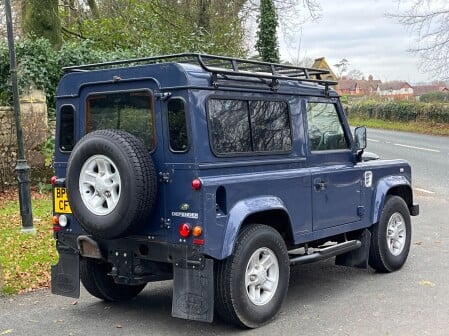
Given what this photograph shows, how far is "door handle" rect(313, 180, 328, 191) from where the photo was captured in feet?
18.9

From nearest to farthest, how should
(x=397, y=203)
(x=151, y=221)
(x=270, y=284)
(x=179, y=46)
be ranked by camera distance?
(x=151, y=221)
(x=270, y=284)
(x=397, y=203)
(x=179, y=46)

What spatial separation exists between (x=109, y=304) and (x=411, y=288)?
10.1ft

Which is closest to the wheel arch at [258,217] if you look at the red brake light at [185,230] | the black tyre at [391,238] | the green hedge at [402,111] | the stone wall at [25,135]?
the red brake light at [185,230]

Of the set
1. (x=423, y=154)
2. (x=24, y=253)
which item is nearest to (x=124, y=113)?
(x=24, y=253)

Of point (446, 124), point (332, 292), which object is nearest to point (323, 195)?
point (332, 292)

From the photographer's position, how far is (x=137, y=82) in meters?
4.99

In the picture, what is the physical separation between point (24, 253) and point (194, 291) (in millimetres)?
3617

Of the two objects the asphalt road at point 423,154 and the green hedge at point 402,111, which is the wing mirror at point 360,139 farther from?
the green hedge at point 402,111

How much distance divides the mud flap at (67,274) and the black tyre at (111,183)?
668 millimetres

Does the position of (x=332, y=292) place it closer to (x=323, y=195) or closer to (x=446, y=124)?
(x=323, y=195)

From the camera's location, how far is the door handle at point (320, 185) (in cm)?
575

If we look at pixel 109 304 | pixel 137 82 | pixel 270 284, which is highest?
pixel 137 82

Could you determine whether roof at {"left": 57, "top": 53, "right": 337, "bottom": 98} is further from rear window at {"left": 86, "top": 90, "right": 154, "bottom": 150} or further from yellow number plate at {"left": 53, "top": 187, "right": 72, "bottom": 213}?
yellow number plate at {"left": 53, "top": 187, "right": 72, "bottom": 213}

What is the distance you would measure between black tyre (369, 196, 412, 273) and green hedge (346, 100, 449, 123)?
25393 millimetres
